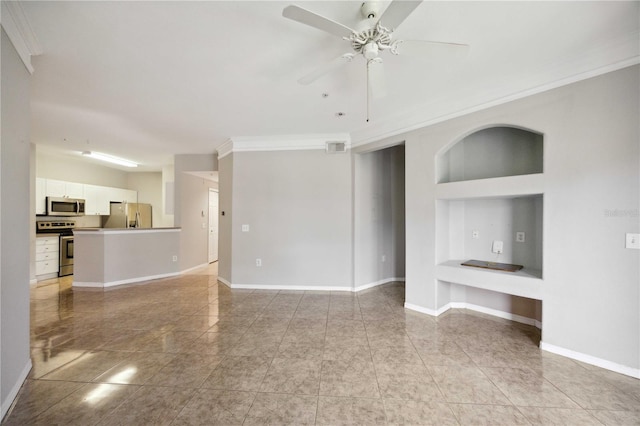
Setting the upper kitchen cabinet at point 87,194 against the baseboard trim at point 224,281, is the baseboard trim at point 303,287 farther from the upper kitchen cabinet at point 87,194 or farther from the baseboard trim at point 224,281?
the upper kitchen cabinet at point 87,194

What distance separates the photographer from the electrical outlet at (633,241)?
1.98m

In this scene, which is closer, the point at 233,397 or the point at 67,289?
the point at 233,397

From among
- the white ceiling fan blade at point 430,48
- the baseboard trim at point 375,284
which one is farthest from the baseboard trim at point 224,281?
the white ceiling fan blade at point 430,48

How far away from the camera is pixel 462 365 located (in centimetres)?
217

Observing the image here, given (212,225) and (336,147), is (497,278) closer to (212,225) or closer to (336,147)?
(336,147)

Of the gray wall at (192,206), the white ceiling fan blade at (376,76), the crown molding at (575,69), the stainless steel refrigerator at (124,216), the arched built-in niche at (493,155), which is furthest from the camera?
the stainless steel refrigerator at (124,216)

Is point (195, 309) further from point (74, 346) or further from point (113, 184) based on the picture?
Answer: point (113, 184)

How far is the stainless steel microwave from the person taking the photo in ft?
17.0

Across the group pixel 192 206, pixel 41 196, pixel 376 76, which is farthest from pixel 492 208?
pixel 41 196

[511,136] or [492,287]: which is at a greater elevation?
[511,136]

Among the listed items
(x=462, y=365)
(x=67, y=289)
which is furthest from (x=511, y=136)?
(x=67, y=289)

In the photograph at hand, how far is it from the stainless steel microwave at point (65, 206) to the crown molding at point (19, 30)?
15.2 feet

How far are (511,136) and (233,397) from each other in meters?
3.89

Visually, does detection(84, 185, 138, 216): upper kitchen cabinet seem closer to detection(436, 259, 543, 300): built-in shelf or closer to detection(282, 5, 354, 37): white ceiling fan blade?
detection(282, 5, 354, 37): white ceiling fan blade
